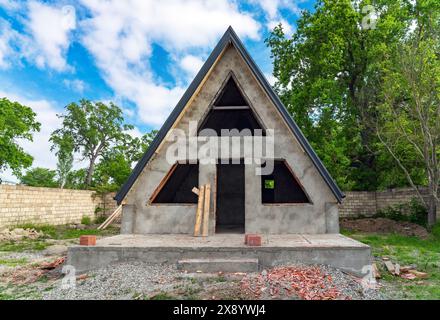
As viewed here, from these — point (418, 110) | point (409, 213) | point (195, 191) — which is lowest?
point (409, 213)

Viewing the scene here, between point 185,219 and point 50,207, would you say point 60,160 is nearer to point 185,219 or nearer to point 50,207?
point 50,207

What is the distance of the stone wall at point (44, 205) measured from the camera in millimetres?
14547

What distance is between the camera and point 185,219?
30.2ft

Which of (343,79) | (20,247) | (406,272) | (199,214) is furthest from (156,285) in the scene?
(343,79)

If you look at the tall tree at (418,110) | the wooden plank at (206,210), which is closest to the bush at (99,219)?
the wooden plank at (206,210)

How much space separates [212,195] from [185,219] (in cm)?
118

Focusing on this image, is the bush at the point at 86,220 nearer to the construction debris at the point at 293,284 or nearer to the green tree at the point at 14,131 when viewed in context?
the green tree at the point at 14,131

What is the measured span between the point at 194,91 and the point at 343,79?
55.6 feet

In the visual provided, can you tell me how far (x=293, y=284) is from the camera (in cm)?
561

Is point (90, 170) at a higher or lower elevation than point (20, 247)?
higher

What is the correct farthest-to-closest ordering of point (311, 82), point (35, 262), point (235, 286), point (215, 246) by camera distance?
point (311, 82), point (35, 262), point (215, 246), point (235, 286)

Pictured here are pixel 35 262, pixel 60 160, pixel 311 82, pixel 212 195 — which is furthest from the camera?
pixel 60 160

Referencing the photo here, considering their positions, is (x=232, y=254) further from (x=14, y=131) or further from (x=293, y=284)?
(x=14, y=131)
